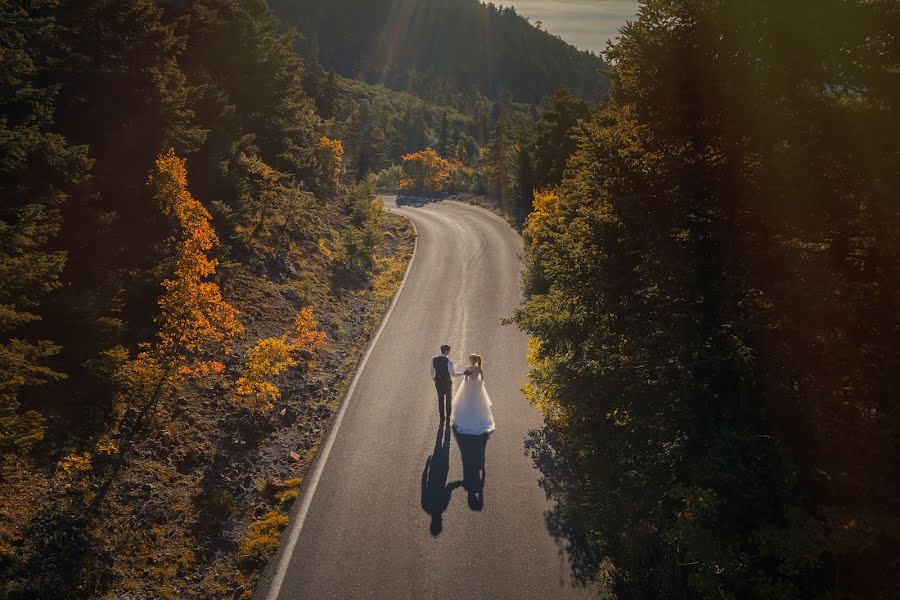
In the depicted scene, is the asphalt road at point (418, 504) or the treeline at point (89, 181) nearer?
the asphalt road at point (418, 504)

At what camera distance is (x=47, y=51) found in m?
11.6

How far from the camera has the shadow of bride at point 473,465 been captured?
412 inches

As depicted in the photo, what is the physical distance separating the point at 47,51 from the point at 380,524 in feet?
43.0

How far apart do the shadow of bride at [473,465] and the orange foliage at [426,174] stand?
2081 inches

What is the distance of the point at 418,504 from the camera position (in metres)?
10.3

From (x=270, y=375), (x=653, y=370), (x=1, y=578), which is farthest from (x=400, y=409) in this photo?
(x=1, y=578)

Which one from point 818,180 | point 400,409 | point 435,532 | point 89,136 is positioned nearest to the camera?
point 818,180

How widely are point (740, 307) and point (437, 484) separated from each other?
22.8ft

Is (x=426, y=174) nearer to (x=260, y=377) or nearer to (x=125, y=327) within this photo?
(x=260, y=377)

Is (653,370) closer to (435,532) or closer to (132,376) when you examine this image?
(435,532)

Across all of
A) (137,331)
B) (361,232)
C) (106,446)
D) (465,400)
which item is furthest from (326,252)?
(106,446)

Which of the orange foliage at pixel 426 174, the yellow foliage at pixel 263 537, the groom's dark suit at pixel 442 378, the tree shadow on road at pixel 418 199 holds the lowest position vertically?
the yellow foliage at pixel 263 537

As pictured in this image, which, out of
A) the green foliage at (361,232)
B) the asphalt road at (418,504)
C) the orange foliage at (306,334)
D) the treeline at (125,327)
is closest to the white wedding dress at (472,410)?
the asphalt road at (418,504)

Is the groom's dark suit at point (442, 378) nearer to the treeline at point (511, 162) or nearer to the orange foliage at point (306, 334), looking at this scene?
the orange foliage at point (306, 334)
